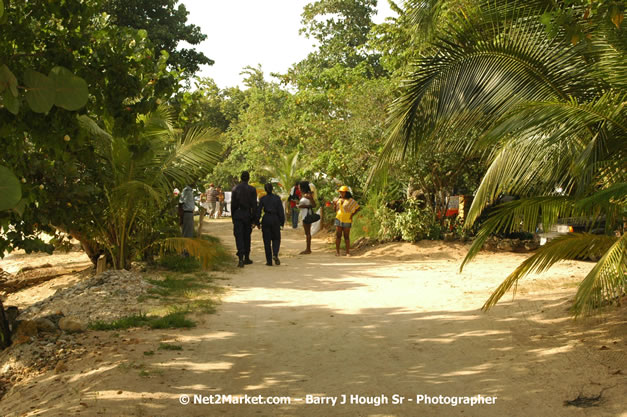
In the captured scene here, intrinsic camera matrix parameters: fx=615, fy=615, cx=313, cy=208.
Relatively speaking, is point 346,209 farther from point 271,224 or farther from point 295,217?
point 295,217

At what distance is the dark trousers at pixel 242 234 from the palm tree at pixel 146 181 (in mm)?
1482

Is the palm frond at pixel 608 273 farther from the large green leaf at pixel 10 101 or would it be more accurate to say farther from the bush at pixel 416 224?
the bush at pixel 416 224

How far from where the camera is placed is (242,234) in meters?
12.3

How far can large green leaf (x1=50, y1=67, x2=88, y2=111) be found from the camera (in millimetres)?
2357

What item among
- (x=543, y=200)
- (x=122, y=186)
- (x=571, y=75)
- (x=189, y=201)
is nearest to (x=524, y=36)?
(x=571, y=75)

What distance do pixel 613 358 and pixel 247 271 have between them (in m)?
7.50

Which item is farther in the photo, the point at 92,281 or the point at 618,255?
the point at 92,281

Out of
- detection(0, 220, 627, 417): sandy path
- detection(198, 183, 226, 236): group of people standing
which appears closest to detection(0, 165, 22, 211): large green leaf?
detection(0, 220, 627, 417): sandy path

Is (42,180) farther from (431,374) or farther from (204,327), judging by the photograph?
(431,374)

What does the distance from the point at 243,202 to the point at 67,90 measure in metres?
9.87

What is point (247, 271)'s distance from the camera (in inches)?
461

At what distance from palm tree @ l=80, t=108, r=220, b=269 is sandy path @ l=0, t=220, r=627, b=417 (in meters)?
2.42

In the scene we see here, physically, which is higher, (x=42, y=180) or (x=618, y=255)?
(x=42, y=180)

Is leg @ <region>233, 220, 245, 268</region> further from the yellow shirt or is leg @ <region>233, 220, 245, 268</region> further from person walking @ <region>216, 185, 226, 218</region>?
person walking @ <region>216, 185, 226, 218</region>
